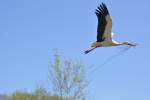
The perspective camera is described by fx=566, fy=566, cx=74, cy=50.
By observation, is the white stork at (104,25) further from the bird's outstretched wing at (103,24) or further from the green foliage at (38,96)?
the green foliage at (38,96)

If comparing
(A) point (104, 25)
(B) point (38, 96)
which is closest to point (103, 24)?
(A) point (104, 25)

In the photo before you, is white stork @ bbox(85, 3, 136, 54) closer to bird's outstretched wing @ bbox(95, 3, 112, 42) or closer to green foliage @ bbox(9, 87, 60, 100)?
bird's outstretched wing @ bbox(95, 3, 112, 42)

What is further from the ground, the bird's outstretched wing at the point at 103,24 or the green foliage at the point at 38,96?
the bird's outstretched wing at the point at 103,24

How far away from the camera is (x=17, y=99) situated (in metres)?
36.4

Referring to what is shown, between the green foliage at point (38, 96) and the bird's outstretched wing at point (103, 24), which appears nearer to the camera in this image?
the bird's outstretched wing at point (103, 24)

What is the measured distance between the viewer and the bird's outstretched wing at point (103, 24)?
14797 mm

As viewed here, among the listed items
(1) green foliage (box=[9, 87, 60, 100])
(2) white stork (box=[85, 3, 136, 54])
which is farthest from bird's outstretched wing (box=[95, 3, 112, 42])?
(1) green foliage (box=[9, 87, 60, 100])

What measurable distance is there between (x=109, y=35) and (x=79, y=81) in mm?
14646

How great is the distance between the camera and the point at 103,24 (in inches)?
585

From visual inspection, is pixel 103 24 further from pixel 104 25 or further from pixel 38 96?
pixel 38 96

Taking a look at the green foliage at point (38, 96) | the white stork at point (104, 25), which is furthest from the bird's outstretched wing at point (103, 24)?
the green foliage at point (38, 96)

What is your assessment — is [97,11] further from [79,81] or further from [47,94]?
[47,94]

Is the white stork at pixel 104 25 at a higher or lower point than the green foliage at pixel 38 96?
higher

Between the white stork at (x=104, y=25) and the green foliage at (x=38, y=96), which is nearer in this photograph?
the white stork at (x=104, y=25)
